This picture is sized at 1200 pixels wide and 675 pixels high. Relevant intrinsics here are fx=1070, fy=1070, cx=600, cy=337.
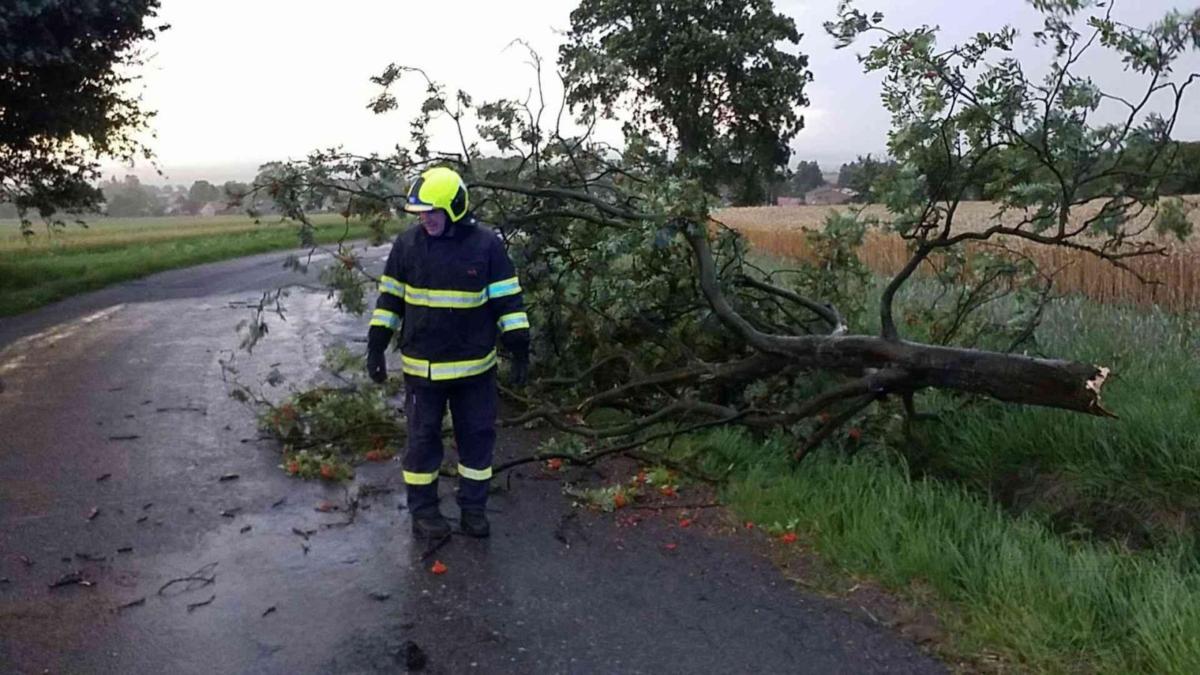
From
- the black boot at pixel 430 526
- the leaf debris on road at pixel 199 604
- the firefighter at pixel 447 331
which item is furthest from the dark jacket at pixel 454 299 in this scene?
the leaf debris on road at pixel 199 604

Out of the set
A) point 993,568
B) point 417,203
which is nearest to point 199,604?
point 417,203

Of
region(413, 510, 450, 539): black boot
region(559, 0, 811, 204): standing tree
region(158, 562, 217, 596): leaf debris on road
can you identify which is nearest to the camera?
region(158, 562, 217, 596): leaf debris on road

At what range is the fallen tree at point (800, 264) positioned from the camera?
6004mm

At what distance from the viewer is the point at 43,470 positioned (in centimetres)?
664

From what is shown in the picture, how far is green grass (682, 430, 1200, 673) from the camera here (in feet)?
12.7

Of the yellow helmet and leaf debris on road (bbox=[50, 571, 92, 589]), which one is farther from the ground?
the yellow helmet

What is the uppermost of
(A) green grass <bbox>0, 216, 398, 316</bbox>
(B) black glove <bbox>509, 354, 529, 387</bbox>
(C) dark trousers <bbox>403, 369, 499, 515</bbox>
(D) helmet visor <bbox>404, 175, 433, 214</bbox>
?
(D) helmet visor <bbox>404, 175, 433, 214</bbox>

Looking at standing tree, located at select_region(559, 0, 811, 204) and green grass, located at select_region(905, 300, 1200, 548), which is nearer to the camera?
green grass, located at select_region(905, 300, 1200, 548)

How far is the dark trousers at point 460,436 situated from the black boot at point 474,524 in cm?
3

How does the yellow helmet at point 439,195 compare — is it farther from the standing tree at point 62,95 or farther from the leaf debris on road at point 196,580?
the standing tree at point 62,95

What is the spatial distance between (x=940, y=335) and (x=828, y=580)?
3.42 metres

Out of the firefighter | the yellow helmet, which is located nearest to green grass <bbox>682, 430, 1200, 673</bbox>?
the firefighter

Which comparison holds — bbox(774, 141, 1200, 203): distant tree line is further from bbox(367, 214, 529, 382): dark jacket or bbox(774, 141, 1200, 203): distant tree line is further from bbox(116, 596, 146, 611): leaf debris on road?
bbox(116, 596, 146, 611): leaf debris on road

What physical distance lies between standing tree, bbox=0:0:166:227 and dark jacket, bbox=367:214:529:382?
907 centimetres
